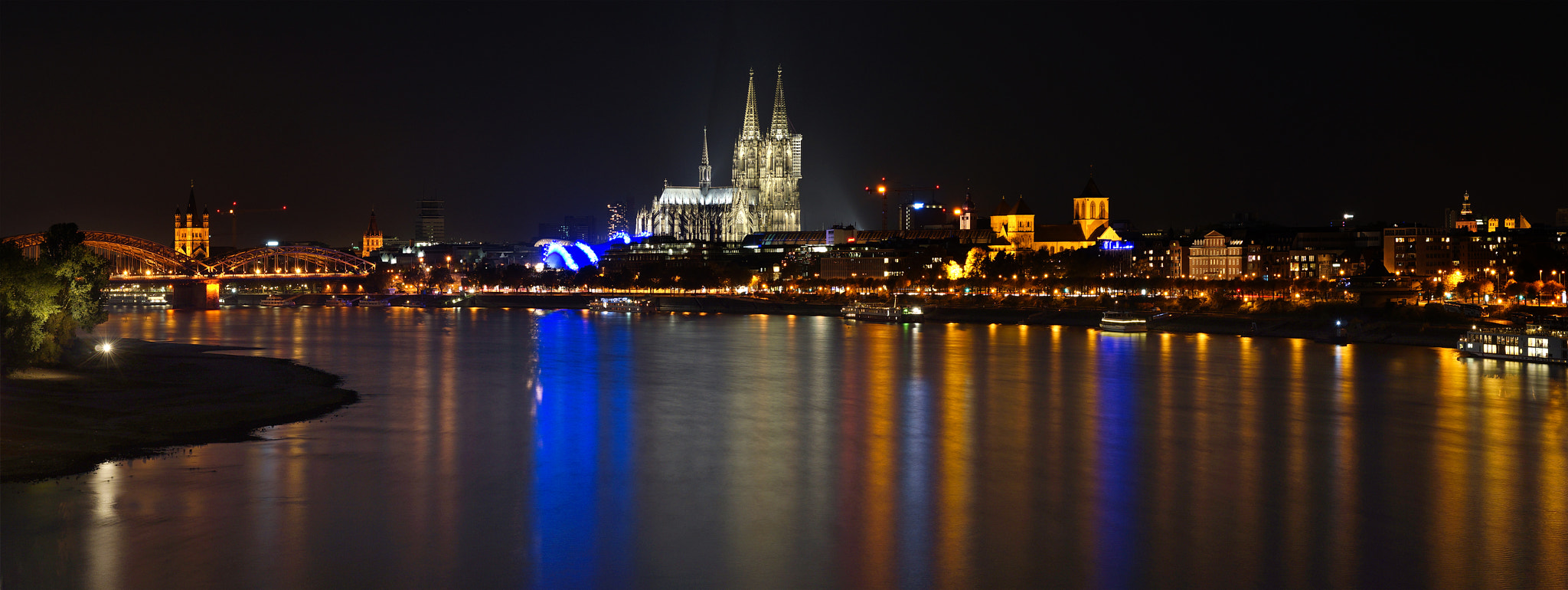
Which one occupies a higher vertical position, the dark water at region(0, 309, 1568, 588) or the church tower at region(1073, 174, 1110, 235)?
the church tower at region(1073, 174, 1110, 235)

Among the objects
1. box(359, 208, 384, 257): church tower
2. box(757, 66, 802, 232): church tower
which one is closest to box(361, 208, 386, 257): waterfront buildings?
box(359, 208, 384, 257): church tower

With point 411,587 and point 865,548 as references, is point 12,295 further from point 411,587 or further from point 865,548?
point 865,548

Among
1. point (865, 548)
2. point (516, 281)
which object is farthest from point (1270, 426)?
point (516, 281)

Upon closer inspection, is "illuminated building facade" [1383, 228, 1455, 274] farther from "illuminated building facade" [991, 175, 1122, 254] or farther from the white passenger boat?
the white passenger boat

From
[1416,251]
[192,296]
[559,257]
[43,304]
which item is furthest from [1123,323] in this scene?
[559,257]

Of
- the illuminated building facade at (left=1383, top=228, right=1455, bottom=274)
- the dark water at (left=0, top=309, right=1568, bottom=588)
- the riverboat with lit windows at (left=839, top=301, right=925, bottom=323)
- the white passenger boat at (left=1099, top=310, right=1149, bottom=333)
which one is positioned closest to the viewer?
the dark water at (left=0, top=309, right=1568, bottom=588)

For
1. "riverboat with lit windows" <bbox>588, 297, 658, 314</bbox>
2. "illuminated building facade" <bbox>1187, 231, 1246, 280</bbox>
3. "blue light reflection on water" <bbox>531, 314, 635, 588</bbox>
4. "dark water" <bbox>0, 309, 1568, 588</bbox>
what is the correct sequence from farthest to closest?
1. "illuminated building facade" <bbox>1187, 231, 1246, 280</bbox>
2. "riverboat with lit windows" <bbox>588, 297, 658, 314</bbox>
3. "blue light reflection on water" <bbox>531, 314, 635, 588</bbox>
4. "dark water" <bbox>0, 309, 1568, 588</bbox>
